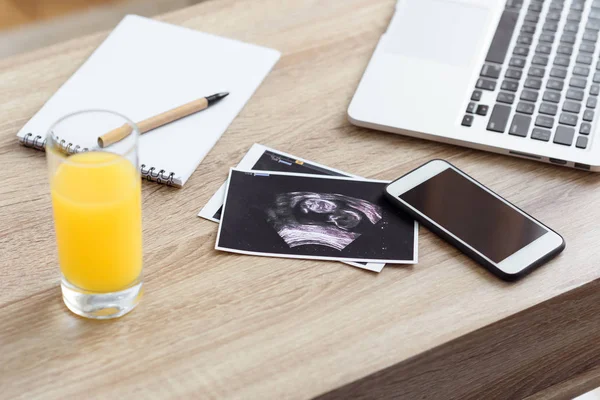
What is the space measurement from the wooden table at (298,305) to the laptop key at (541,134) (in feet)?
0.11

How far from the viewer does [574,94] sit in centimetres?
108

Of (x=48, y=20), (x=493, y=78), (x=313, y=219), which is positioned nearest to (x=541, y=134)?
(x=493, y=78)

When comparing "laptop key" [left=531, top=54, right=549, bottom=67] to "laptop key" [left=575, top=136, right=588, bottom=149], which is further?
"laptop key" [left=531, top=54, right=549, bottom=67]

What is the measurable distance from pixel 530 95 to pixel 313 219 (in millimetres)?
369

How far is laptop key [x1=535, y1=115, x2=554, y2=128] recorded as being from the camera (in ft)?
3.39

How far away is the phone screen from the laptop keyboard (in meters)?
0.12

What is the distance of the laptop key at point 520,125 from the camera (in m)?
1.02

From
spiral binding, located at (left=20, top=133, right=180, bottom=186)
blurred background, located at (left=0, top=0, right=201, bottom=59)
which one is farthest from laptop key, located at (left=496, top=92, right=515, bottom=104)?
blurred background, located at (left=0, top=0, right=201, bottom=59)

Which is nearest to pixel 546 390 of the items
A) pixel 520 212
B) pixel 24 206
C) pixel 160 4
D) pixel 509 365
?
pixel 509 365

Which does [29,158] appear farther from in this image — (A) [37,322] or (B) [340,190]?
(B) [340,190]

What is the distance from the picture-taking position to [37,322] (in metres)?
0.80

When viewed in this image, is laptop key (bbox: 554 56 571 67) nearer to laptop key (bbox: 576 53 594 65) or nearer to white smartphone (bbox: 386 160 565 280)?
laptop key (bbox: 576 53 594 65)

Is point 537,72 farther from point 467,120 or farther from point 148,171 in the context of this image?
point 148,171

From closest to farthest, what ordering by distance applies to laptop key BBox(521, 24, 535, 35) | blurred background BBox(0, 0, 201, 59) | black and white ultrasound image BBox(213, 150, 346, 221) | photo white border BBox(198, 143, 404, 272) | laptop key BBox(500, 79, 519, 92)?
photo white border BBox(198, 143, 404, 272), black and white ultrasound image BBox(213, 150, 346, 221), laptop key BBox(500, 79, 519, 92), laptop key BBox(521, 24, 535, 35), blurred background BBox(0, 0, 201, 59)
